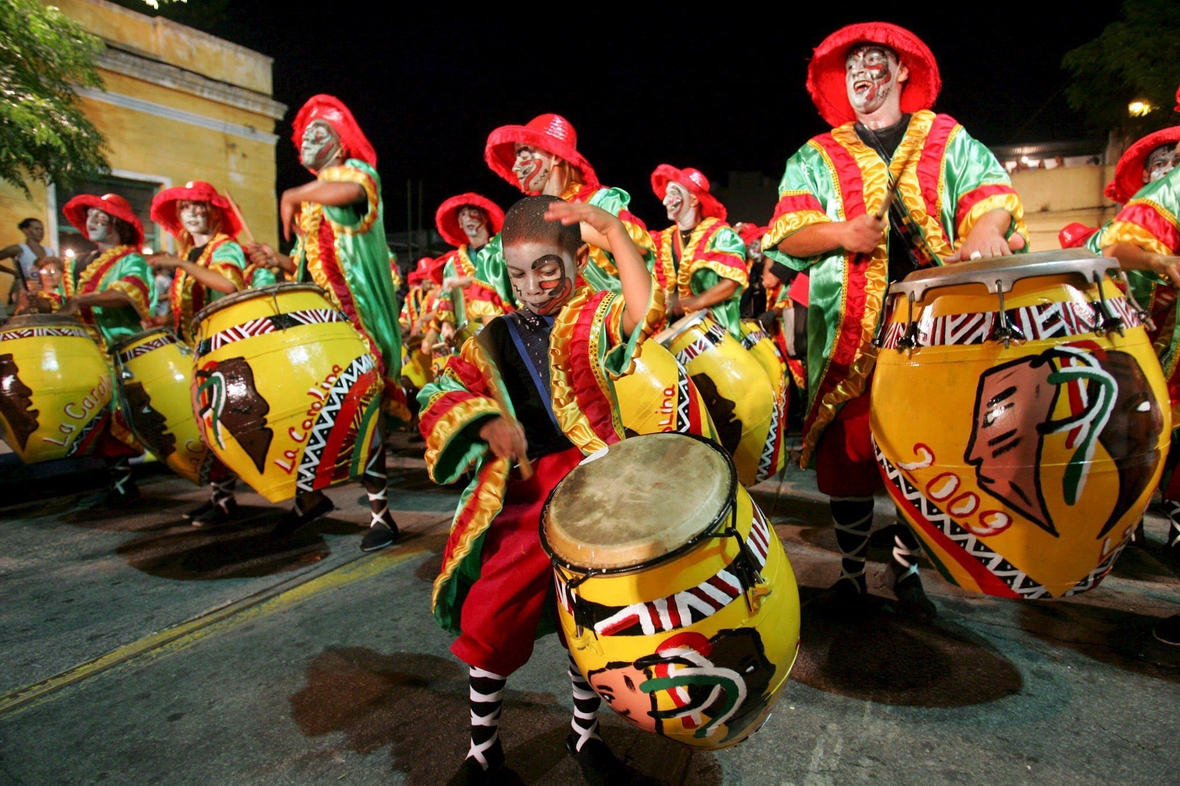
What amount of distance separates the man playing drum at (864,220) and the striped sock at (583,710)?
1353 millimetres

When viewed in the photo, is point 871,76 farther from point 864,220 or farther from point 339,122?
point 339,122

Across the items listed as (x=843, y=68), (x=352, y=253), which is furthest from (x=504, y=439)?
(x=352, y=253)

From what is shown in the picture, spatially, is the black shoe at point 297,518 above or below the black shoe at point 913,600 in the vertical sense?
below

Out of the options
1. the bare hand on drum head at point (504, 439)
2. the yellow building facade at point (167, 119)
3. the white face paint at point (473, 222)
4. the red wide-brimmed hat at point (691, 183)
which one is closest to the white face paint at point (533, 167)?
the bare hand on drum head at point (504, 439)

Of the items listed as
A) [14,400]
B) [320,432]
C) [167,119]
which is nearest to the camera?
[320,432]

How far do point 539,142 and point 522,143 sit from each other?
0.30 ft

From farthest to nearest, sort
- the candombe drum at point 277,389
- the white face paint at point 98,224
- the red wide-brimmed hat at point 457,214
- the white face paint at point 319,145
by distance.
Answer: the red wide-brimmed hat at point 457,214 → the white face paint at point 98,224 → the white face paint at point 319,145 → the candombe drum at point 277,389

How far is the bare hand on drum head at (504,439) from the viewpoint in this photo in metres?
1.54

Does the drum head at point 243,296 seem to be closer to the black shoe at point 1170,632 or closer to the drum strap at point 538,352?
the drum strap at point 538,352

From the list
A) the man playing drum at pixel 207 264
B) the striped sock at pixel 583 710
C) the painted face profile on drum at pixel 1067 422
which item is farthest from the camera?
the man playing drum at pixel 207 264

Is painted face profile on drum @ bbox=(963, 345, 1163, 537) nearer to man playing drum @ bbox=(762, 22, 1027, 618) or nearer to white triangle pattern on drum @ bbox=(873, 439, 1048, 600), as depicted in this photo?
white triangle pattern on drum @ bbox=(873, 439, 1048, 600)

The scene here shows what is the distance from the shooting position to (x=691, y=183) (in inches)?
205

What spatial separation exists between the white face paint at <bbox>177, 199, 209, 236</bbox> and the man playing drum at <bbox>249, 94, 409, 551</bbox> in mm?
1057

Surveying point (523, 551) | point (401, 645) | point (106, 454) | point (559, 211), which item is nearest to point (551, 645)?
point (401, 645)
